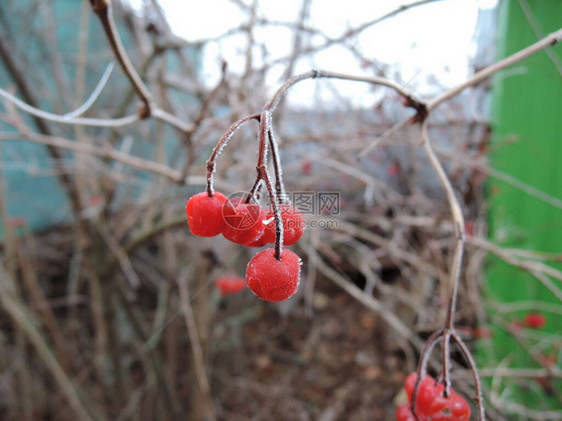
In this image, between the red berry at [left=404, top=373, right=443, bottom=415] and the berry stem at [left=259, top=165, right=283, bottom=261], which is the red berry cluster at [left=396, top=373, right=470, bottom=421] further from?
the berry stem at [left=259, top=165, right=283, bottom=261]

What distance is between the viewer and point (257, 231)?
0.44m

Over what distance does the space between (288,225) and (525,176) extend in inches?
76.0

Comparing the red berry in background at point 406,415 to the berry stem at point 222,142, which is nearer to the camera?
the berry stem at point 222,142

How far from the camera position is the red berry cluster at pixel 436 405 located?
0.48m

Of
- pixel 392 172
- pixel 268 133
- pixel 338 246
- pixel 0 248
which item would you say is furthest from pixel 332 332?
pixel 268 133

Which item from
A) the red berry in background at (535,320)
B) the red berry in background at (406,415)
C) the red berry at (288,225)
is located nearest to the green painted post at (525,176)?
the red berry in background at (535,320)

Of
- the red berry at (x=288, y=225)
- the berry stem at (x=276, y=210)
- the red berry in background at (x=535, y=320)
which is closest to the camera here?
the berry stem at (x=276, y=210)

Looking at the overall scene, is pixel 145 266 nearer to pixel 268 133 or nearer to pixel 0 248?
pixel 0 248

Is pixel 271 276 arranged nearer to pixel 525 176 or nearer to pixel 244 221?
pixel 244 221

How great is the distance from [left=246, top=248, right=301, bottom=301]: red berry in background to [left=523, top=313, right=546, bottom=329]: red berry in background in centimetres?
182

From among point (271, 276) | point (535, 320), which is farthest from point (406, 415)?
point (535, 320)

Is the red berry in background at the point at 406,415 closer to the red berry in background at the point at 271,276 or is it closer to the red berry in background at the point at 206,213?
the red berry in background at the point at 271,276

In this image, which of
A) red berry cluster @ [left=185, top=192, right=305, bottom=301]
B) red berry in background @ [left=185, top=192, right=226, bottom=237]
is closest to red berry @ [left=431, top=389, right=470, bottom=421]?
red berry cluster @ [left=185, top=192, right=305, bottom=301]

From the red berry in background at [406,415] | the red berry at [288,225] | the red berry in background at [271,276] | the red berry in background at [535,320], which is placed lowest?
the red berry in background at [535,320]
